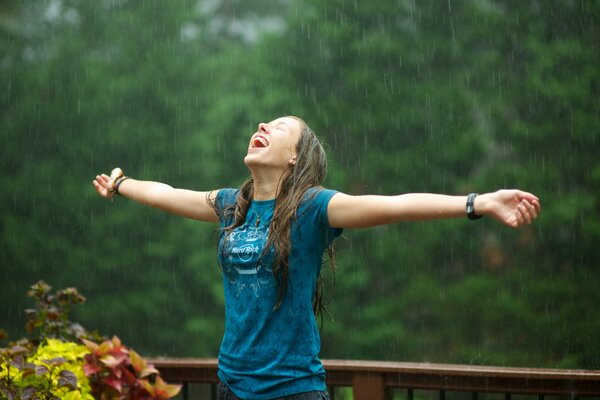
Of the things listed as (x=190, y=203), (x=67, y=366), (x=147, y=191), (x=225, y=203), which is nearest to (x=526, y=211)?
(x=225, y=203)

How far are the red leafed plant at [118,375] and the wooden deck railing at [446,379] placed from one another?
1.31ft

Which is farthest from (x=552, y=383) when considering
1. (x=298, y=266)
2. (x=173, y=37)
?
(x=173, y=37)

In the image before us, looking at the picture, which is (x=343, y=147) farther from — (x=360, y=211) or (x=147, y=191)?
(x=360, y=211)

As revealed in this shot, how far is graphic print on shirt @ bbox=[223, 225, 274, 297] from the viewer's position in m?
2.01

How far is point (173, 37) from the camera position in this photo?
11.3 m

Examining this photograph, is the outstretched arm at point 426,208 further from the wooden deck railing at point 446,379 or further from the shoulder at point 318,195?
the wooden deck railing at point 446,379

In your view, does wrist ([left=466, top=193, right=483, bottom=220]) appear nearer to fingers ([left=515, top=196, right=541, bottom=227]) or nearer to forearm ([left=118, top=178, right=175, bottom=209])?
fingers ([left=515, top=196, right=541, bottom=227])

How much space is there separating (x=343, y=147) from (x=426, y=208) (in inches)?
Result: 301

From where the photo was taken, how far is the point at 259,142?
7.30 ft

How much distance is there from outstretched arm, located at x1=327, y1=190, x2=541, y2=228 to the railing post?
141 centimetres

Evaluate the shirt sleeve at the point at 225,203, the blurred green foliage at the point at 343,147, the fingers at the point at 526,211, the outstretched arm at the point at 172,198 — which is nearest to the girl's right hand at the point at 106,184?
the outstretched arm at the point at 172,198

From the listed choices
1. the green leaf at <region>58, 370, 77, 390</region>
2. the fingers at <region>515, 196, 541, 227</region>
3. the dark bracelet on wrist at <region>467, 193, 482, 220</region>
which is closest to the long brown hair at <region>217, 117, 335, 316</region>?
the dark bracelet on wrist at <region>467, 193, 482, 220</region>

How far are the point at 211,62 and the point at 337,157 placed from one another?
2.58 metres

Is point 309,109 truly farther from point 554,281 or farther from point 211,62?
point 554,281
